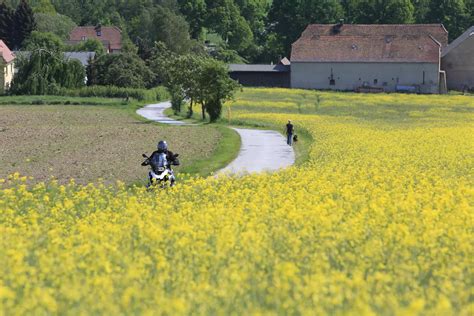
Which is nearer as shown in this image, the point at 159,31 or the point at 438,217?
the point at 438,217

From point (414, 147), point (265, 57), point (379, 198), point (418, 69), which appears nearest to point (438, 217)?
point (379, 198)

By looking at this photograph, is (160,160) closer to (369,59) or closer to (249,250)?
(249,250)

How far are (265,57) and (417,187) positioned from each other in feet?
340

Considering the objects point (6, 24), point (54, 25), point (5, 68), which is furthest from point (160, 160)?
point (54, 25)

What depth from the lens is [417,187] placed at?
18.1 metres

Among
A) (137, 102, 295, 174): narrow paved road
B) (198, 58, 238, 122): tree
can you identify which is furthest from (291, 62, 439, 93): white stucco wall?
(137, 102, 295, 174): narrow paved road

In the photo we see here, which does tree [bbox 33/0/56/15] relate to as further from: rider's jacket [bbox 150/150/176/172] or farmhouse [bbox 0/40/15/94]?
rider's jacket [bbox 150/150/176/172]

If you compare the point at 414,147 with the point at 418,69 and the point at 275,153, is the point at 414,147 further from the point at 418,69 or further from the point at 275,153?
the point at 418,69

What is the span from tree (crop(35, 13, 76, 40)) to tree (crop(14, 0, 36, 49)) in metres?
9.89

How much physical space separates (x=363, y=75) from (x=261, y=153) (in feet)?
212

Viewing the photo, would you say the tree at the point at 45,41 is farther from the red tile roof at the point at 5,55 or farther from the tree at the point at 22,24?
the tree at the point at 22,24

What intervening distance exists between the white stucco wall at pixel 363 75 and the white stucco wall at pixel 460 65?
4.53m

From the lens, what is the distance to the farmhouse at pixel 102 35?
420ft

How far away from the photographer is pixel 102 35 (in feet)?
424
